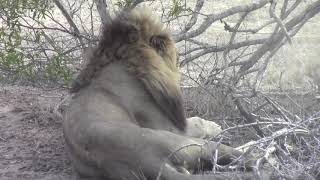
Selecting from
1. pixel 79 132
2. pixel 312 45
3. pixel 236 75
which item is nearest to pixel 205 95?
pixel 236 75

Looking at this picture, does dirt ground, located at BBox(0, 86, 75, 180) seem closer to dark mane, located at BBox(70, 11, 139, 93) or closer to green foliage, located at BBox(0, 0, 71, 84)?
green foliage, located at BBox(0, 0, 71, 84)

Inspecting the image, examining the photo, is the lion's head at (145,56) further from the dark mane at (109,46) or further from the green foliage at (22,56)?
the green foliage at (22,56)

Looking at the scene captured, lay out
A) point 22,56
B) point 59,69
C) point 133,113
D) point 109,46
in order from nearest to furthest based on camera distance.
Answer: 1. point 133,113
2. point 109,46
3. point 59,69
4. point 22,56

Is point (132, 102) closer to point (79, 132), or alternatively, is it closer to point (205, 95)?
point (79, 132)

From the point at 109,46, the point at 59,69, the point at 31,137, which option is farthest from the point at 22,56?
the point at 109,46

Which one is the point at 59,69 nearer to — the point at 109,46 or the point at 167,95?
the point at 109,46

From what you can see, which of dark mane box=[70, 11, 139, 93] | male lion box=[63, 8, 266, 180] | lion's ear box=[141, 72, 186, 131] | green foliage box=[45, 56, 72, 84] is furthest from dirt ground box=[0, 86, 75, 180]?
lion's ear box=[141, 72, 186, 131]

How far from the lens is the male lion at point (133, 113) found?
4398mm

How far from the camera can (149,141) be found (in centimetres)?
444

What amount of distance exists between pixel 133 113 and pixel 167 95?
0.30 m

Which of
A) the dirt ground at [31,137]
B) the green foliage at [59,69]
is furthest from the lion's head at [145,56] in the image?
the green foliage at [59,69]

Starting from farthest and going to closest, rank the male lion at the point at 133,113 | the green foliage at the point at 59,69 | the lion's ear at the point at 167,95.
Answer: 1. the green foliage at the point at 59,69
2. the lion's ear at the point at 167,95
3. the male lion at the point at 133,113

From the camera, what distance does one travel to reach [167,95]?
5.05 meters

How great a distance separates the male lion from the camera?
4398 millimetres
